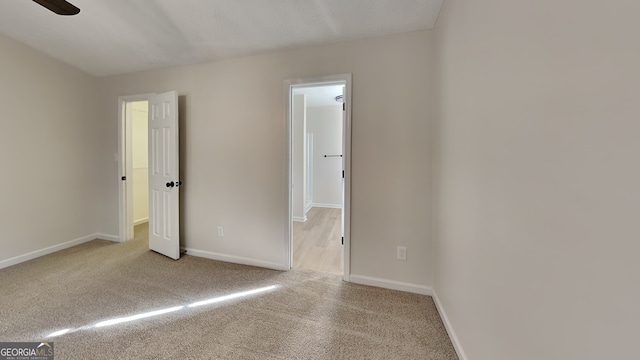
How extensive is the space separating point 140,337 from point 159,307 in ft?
1.16

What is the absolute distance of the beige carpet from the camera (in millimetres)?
1541

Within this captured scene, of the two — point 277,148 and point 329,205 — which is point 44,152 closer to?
point 277,148

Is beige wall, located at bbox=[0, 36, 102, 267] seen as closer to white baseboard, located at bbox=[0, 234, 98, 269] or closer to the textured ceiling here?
white baseboard, located at bbox=[0, 234, 98, 269]

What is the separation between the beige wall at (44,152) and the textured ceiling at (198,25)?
0.38m

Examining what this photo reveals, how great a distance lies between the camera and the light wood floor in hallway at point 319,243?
2783mm

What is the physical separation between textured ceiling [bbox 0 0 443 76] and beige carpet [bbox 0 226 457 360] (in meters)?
2.39

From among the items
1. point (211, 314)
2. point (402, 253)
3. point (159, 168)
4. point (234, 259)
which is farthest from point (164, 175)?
point (402, 253)

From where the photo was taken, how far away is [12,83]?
106 inches

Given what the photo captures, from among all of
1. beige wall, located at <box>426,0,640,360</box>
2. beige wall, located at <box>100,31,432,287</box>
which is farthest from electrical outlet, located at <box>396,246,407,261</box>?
beige wall, located at <box>426,0,640,360</box>

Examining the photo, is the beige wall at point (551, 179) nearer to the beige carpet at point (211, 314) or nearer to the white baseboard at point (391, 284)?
the beige carpet at point (211, 314)

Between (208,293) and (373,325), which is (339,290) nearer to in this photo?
(373,325)

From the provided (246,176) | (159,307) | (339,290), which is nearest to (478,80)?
(339,290)

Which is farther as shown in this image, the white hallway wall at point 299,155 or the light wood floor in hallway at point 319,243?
the white hallway wall at point 299,155

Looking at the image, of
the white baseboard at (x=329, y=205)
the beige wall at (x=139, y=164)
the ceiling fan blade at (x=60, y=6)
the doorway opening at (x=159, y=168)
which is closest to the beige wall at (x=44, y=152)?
the doorway opening at (x=159, y=168)
